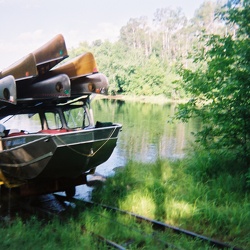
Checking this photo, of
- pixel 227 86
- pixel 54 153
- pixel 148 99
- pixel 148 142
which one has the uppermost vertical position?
pixel 227 86

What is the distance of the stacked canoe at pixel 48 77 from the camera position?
7105 millimetres

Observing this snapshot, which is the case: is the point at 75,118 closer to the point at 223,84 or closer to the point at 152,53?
the point at 223,84

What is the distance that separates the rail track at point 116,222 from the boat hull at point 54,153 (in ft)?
2.64

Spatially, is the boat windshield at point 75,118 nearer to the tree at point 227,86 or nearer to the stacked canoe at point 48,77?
the stacked canoe at point 48,77

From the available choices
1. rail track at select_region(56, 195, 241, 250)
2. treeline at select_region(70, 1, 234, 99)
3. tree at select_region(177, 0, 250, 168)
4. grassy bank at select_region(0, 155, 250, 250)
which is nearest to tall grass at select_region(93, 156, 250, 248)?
grassy bank at select_region(0, 155, 250, 250)

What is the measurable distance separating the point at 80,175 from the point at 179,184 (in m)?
2.61

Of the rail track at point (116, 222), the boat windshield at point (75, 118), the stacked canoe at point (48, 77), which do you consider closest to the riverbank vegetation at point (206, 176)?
the rail track at point (116, 222)

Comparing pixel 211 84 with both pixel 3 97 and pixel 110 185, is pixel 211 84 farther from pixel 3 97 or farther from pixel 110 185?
pixel 3 97

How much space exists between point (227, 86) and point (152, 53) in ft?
259

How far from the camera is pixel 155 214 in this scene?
685 cm

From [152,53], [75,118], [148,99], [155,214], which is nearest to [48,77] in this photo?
[75,118]

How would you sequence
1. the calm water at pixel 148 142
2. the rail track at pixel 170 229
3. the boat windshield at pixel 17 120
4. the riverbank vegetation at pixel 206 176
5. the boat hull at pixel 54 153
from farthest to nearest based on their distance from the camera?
the calm water at pixel 148 142 < the boat windshield at pixel 17 120 < the boat hull at pixel 54 153 < the riverbank vegetation at pixel 206 176 < the rail track at pixel 170 229

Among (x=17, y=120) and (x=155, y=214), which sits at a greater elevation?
(x=17, y=120)

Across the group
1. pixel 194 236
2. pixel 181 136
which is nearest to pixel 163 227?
pixel 194 236
